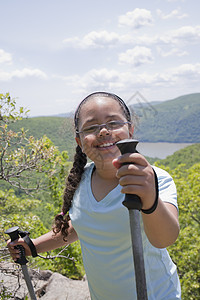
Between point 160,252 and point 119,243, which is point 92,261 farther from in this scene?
point 160,252

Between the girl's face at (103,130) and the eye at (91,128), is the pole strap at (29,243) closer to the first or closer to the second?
the girl's face at (103,130)

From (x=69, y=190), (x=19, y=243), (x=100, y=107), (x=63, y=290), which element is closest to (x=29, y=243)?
(x=19, y=243)

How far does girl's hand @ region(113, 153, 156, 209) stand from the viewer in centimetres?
97

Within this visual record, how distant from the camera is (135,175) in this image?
3.25 feet

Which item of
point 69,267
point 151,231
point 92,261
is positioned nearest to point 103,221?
point 92,261

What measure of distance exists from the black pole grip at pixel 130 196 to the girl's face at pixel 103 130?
1.82 feet

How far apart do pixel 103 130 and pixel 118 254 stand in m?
0.71

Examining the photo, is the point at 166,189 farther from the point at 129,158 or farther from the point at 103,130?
the point at 129,158

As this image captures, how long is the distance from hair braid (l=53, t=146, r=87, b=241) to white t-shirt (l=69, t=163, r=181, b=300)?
0.32 m

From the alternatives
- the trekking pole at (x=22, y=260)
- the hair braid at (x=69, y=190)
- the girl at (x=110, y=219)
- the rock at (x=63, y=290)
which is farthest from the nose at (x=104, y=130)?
the rock at (x=63, y=290)

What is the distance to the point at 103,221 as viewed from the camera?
163 cm

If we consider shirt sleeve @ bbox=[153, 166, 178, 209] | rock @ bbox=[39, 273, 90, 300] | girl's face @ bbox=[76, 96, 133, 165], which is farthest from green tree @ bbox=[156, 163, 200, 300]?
girl's face @ bbox=[76, 96, 133, 165]

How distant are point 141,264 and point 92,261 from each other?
0.88 meters

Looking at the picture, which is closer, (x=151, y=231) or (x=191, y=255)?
(x=151, y=231)
